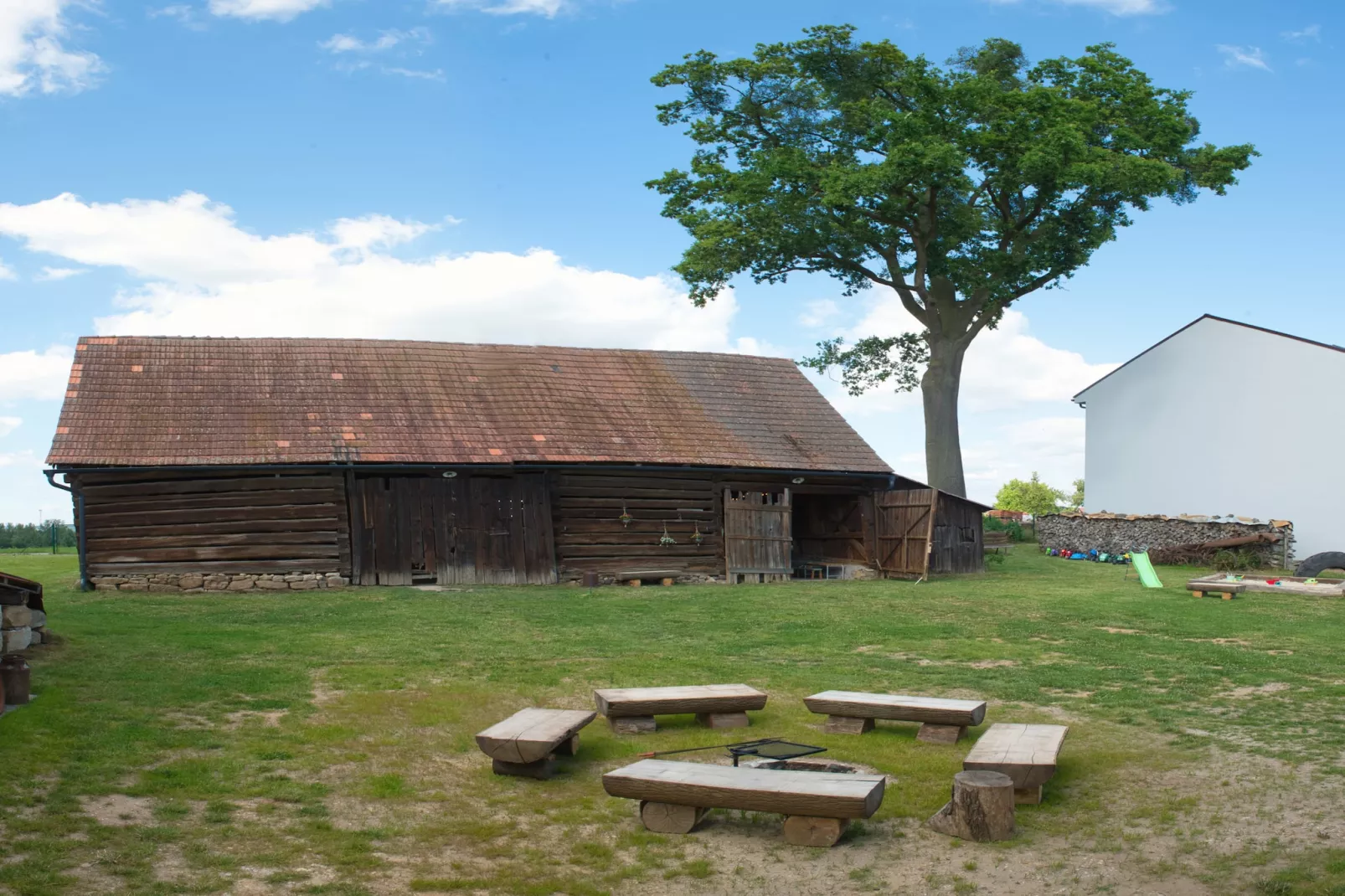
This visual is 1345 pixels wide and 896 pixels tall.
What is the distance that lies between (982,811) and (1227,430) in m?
27.4

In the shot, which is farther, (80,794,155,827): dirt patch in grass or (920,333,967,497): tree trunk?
(920,333,967,497): tree trunk

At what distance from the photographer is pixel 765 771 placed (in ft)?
22.9

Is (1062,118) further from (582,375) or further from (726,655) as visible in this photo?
(726,655)

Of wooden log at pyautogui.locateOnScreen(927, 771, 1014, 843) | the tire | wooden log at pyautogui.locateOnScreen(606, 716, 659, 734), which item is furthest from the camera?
the tire

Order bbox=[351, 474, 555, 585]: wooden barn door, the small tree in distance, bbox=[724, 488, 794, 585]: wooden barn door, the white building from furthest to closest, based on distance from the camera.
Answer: the small tree in distance < the white building < bbox=[724, 488, 794, 585]: wooden barn door < bbox=[351, 474, 555, 585]: wooden barn door

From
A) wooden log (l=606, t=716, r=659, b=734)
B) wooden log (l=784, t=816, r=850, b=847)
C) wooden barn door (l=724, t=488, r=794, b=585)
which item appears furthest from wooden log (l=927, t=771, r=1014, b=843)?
wooden barn door (l=724, t=488, r=794, b=585)

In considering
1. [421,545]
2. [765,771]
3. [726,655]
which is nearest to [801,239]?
[421,545]

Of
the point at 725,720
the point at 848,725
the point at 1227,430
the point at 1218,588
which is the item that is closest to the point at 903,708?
the point at 848,725

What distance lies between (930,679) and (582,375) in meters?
15.9

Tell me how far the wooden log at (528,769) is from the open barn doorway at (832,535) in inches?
703

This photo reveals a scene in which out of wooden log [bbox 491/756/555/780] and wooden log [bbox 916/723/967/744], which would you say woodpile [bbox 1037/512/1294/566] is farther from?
wooden log [bbox 491/756/555/780]

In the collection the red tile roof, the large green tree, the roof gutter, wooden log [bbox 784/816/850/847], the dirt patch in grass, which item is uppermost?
the large green tree

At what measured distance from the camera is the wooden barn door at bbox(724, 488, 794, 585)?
24.0 metres

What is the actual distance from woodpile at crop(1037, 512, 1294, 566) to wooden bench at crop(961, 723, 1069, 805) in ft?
75.8
